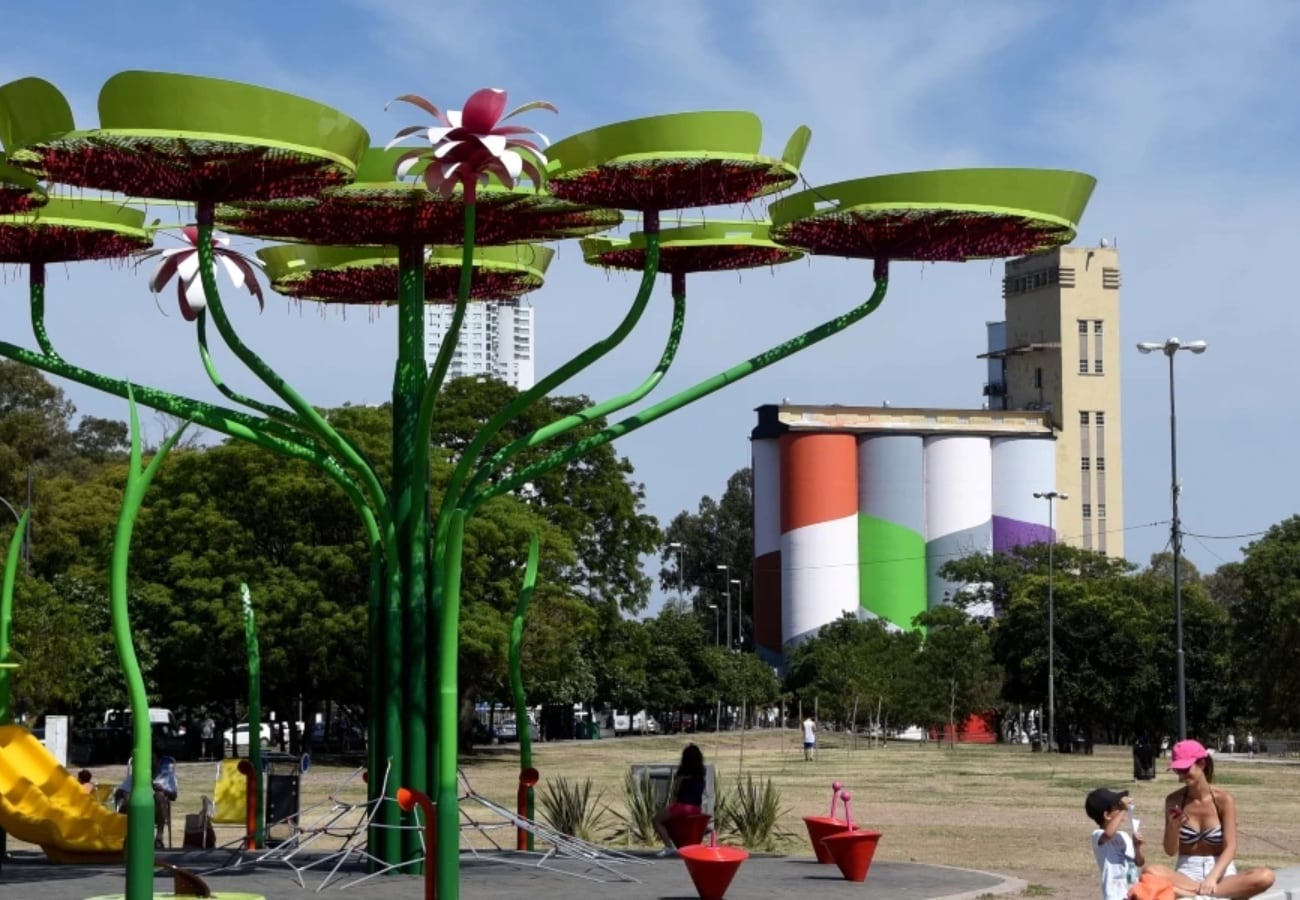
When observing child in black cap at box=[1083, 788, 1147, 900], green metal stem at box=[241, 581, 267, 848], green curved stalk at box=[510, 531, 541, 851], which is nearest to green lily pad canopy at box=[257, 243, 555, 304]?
green curved stalk at box=[510, 531, 541, 851]

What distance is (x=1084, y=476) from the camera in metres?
112

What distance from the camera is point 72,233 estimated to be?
2045 cm

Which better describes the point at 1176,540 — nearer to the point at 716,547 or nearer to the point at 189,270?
the point at 189,270

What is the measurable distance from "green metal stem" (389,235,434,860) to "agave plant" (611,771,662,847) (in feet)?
14.1

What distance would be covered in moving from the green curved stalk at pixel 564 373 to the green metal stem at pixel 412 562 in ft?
1.06

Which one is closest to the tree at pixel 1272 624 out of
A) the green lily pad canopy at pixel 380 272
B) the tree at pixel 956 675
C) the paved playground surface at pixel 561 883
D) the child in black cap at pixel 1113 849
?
the tree at pixel 956 675

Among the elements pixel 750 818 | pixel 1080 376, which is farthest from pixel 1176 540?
pixel 1080 376

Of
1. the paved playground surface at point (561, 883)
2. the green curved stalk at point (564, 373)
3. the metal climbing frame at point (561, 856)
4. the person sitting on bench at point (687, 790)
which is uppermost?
the green curved stalk at point (564, 373)

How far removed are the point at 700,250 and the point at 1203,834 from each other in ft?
40.1

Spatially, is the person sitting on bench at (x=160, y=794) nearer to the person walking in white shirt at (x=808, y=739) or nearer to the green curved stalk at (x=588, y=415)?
the green curved stalk at (x=588, y=415)

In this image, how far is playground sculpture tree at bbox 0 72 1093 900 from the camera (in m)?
16.8

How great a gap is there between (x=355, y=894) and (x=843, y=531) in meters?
84.8

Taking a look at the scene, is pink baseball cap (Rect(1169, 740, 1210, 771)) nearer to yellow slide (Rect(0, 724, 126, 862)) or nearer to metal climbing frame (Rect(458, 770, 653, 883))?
metal climbing frame (Rect(458, 770, 653, 883))

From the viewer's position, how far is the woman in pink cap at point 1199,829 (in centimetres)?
1160
